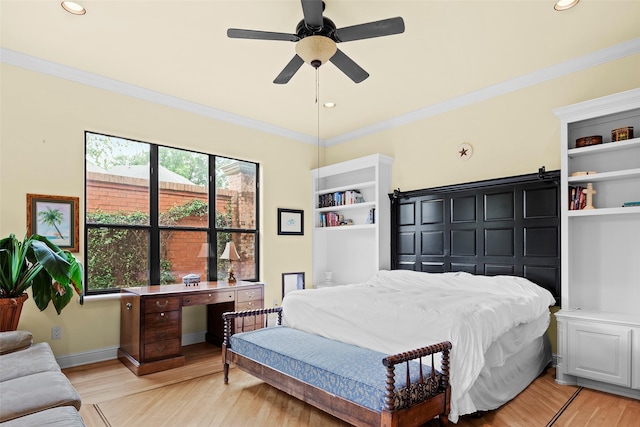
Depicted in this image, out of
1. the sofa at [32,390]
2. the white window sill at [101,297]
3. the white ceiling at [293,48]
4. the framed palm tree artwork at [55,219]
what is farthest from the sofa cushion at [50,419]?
the white ceiling at [293,48]

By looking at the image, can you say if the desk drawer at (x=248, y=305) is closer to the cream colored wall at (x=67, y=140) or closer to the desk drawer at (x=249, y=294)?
the desk drawer at (x=249, y=294)

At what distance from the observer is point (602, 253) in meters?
3.39

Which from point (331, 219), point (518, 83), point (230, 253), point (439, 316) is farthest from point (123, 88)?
point (518, 83)

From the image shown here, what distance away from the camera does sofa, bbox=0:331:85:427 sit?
179cm

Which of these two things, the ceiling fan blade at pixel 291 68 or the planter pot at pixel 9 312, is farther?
the planter pot at pixel 9 312

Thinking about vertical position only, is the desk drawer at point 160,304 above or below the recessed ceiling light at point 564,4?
below

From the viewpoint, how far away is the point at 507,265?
394 centimetres

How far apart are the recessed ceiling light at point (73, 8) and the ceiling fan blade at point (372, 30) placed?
1855mm

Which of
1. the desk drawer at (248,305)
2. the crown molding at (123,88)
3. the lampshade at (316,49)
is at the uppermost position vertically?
the crown molding at (123,88)

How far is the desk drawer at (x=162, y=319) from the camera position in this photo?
3551mm

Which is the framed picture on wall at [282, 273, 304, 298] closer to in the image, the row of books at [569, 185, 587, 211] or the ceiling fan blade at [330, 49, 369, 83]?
the ceiling fan blade at [330, 49, 369, 83]

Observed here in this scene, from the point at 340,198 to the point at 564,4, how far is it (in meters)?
3.42

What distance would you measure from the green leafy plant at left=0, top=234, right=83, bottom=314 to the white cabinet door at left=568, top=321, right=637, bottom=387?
4.12m

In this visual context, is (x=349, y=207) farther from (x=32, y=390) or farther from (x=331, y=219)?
(x=32, y=390)
